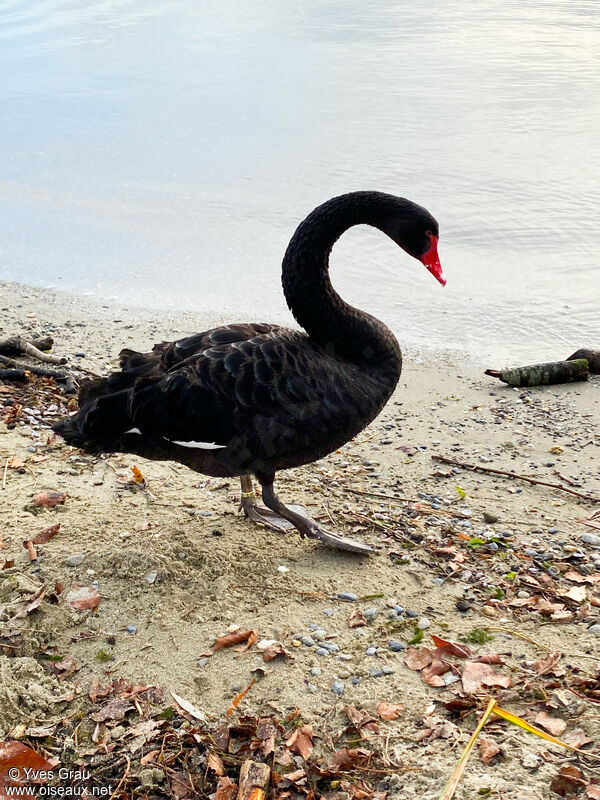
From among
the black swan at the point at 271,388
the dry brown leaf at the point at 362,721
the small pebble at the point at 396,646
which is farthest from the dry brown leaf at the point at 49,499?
the dry brown leaf at the point at 362,721

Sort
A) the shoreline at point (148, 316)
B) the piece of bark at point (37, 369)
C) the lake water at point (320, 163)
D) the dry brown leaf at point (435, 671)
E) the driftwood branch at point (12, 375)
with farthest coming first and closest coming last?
the lake water at point (320, 163)
the shoreline at point (148, 316)
the piece of bark at point (37, 369)
the driftwood branch at point (12, 375)
the dry brown leaf at point (435, 671)

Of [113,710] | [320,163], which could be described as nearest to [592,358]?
[113,710]

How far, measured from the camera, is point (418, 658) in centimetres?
298

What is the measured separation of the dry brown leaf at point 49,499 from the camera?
3.89 m

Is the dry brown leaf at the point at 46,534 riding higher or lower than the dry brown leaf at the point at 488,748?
lower

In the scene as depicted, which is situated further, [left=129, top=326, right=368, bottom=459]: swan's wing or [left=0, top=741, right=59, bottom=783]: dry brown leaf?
[left=129, top=326, right=368, bottom=459]: swan's wing

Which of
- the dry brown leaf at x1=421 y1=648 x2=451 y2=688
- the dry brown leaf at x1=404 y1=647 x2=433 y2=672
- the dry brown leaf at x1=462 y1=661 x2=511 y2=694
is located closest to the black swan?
the dry brown leaf at x1=404 y1=647 x2=433 y2=672

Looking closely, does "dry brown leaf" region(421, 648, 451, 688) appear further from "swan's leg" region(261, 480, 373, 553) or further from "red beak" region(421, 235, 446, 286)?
"red beak" region(421, 235, 446, 286)

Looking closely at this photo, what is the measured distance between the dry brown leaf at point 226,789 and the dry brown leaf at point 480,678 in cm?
78

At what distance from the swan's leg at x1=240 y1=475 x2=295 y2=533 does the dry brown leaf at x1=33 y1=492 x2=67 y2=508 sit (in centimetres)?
81

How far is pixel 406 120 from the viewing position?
11.1 m

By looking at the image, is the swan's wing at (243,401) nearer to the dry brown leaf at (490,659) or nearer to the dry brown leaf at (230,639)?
the dry brown leaf at (230,639)

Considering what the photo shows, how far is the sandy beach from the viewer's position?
108 inches

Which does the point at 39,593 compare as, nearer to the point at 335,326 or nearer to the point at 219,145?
the point at 335,326
